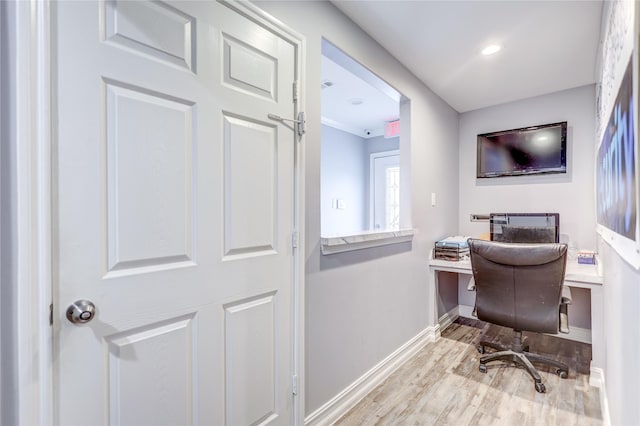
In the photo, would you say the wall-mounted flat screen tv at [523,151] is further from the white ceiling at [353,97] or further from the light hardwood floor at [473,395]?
the light hardwood floor at [473,395]

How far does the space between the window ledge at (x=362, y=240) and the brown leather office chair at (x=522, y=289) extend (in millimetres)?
500

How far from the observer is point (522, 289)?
2.06 metres

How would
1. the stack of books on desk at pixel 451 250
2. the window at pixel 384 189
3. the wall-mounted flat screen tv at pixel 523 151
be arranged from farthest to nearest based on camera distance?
1. the window at pixel 384 189
2. the wall-mounted flat screen tv at pixel 523 151
3. the stack of books on desk at pixel 451 250

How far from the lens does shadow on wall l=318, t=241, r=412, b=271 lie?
5.65 feet

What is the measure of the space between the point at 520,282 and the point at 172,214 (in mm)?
2155

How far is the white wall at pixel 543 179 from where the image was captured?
281 cm

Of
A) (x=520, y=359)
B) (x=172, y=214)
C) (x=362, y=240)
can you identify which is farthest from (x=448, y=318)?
(x=172, y=214)

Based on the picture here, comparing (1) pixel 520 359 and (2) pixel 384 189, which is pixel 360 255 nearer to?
(1) pixel 520 359

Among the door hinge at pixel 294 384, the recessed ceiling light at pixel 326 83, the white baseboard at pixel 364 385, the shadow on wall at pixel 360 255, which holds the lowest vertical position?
the white baseboard at pixel 364 385

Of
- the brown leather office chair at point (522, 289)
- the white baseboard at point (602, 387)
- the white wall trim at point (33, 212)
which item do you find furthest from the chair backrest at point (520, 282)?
the white wall trim at point (33, 212)

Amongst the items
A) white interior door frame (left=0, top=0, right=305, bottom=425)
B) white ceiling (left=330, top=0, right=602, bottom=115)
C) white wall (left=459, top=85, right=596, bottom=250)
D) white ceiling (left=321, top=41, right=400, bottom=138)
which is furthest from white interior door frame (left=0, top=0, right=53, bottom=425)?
white wall (left=459, top=85, right=596, bottom=250)

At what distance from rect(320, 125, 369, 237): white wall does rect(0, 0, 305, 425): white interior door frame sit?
3469mm

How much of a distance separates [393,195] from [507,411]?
10.9 feet

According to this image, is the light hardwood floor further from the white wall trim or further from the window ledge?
the white wall trim
